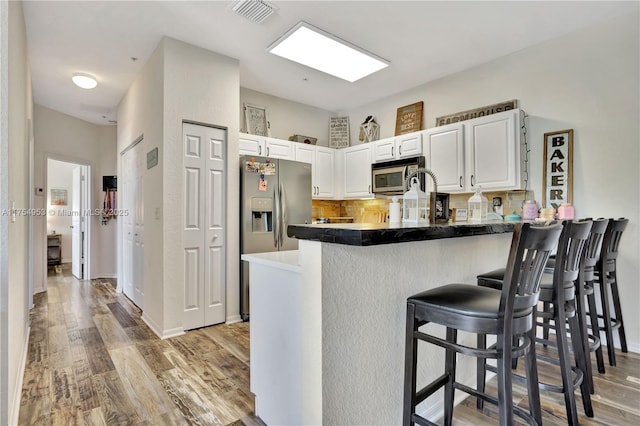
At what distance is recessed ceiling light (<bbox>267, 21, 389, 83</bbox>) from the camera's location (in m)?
2.94

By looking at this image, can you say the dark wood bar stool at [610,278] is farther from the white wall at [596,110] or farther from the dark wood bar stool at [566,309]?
the dark wood bar stool at [566,309]

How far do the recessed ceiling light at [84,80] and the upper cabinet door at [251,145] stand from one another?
6.00ft

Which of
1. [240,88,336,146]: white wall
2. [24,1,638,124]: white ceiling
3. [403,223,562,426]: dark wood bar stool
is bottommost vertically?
[403,223,562,426]: dark wood bar stool

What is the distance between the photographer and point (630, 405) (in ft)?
6.38

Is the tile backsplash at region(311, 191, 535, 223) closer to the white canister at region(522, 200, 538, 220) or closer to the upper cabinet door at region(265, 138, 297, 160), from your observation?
the white canister at region(522, 200, 538, 220)

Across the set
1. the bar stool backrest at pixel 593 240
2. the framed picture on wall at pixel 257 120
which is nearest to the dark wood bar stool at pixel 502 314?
the bar stool backrest at pixel 593 240

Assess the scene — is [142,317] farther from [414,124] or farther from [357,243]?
[414,124]

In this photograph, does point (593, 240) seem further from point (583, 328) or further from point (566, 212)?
point (566, 212)

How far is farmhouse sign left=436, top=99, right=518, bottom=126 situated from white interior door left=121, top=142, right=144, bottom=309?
3.59 metres

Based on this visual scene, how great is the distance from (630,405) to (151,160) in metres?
4.16

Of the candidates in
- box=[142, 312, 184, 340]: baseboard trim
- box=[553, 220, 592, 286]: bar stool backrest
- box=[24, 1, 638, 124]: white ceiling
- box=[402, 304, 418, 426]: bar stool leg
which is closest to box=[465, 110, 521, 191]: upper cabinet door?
box=[24, 1, 638, 124]: white ceiling

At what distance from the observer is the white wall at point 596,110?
2768 mm

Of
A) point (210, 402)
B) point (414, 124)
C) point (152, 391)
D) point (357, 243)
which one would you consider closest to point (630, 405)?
point (357, 243)

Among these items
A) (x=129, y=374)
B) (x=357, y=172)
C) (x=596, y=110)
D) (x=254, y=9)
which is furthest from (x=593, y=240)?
(x=129, y=374)
